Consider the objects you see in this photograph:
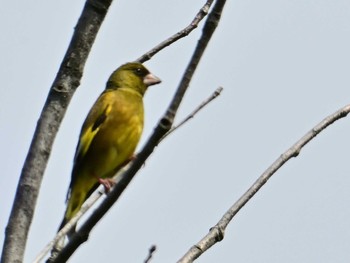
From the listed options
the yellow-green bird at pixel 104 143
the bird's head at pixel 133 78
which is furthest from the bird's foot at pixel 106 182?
the bird's head at pixel 133 78

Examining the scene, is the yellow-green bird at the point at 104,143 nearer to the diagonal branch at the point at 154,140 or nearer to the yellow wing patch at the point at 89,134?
the yellow wing patch at the point at 89,134

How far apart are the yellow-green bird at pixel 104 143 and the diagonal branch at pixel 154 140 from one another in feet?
13.3

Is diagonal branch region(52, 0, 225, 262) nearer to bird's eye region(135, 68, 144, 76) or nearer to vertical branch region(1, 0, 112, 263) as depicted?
vertical branch region(1, 0, 112, 263)

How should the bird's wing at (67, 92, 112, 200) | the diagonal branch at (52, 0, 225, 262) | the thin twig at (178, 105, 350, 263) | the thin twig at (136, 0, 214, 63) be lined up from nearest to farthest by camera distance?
the diagonal branch at (52, 0, 225, 262) < the thin twig at (178, 105, 350, 263) < the thin twig at (136, 0, 214, 63) < the bird's wing at (67, 92, 112, 200)

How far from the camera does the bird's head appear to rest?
312 inches

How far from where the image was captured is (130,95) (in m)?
7.59

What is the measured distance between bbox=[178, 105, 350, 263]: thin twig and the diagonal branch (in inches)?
28.5

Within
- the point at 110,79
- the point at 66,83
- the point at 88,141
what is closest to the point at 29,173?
the point at 66,83

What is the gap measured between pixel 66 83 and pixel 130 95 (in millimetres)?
4450

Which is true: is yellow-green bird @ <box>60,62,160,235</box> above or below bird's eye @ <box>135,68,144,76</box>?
below

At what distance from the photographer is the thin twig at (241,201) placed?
3.27 m

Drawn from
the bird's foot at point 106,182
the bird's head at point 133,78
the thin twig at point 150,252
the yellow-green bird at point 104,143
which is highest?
the bird's head at point 133,78

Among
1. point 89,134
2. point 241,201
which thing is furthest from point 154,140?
point 89,134

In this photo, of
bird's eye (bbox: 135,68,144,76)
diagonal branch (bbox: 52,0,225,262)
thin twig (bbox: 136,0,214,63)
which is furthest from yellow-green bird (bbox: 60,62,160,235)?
diagonal branch (bbox: 52,0,225,262)
